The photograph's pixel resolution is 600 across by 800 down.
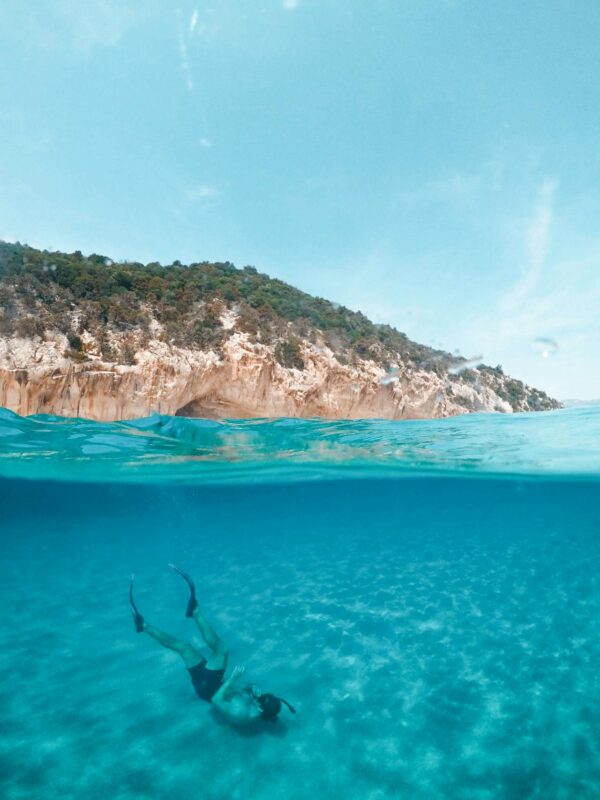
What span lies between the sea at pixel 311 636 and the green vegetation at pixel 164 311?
11.1 feet

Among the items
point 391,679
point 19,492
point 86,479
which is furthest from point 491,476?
point 19,492

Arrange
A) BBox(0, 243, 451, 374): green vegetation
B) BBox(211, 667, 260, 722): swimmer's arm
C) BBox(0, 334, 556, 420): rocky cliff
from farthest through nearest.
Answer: BBox(0, 243, 451, 374): green vegetation → BBox(0, 334, 556, 420): rocky cliff → BBox(211, 667, 260, 722): swimmer's arm

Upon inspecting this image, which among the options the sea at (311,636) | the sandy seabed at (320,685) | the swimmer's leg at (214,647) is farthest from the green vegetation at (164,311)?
the swimmer's leg at (214,647)

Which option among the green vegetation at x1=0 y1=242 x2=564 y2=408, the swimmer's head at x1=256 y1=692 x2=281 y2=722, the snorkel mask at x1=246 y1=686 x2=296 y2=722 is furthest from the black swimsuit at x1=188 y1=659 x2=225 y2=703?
the green vegetation at x1=0 y1=242 x2=564 y2=408

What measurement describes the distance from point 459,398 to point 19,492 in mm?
25450

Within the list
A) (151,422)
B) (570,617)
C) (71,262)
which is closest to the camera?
(570,617)

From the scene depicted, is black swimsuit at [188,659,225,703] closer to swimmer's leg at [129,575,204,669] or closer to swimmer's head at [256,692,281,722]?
swimmer's leg at [129,575,204,669]

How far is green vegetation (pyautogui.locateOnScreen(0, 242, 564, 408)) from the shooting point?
47.5 feet

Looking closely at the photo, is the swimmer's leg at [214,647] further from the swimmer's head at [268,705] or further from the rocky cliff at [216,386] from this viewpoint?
the rocky cliff at [216,386]

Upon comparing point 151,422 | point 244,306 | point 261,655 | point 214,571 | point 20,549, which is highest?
point 244,306

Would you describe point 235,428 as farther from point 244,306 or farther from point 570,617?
point 570,617

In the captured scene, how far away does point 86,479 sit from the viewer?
66.0ft

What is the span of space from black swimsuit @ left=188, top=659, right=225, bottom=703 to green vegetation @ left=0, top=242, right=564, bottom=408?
1100cm

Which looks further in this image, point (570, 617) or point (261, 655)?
point (570, 617)
